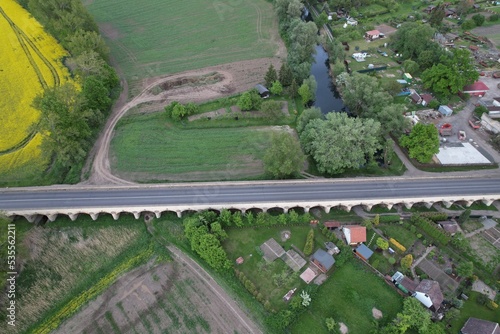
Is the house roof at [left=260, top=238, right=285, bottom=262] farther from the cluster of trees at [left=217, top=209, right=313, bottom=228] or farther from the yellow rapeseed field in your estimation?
the yellow rapeseed field

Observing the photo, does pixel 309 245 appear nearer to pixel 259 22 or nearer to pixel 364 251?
pixel 364 251

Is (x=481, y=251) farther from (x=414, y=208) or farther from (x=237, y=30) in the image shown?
(x=237, y=30)

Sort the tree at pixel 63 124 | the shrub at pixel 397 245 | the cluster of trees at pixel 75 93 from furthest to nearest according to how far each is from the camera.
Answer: the cluster of trees at pixel 75 93, the tree at pixel 63 124, the shrub at pixel 397 245

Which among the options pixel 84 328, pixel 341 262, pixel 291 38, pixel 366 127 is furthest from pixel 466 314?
pixel 291 38

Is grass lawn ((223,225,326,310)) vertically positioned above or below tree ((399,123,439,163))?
below

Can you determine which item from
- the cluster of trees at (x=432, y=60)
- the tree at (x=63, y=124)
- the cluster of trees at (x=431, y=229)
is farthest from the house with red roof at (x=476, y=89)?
the tree at (x=63, y=124)

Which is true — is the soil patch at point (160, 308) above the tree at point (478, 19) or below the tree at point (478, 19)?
below

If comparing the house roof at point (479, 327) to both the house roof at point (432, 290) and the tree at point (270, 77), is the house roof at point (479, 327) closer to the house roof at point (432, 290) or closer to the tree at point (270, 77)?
the house roof at point (432, 290)

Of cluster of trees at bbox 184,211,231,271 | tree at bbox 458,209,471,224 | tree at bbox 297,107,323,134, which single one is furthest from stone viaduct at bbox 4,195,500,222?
tree at bbox 297,107,323,134
